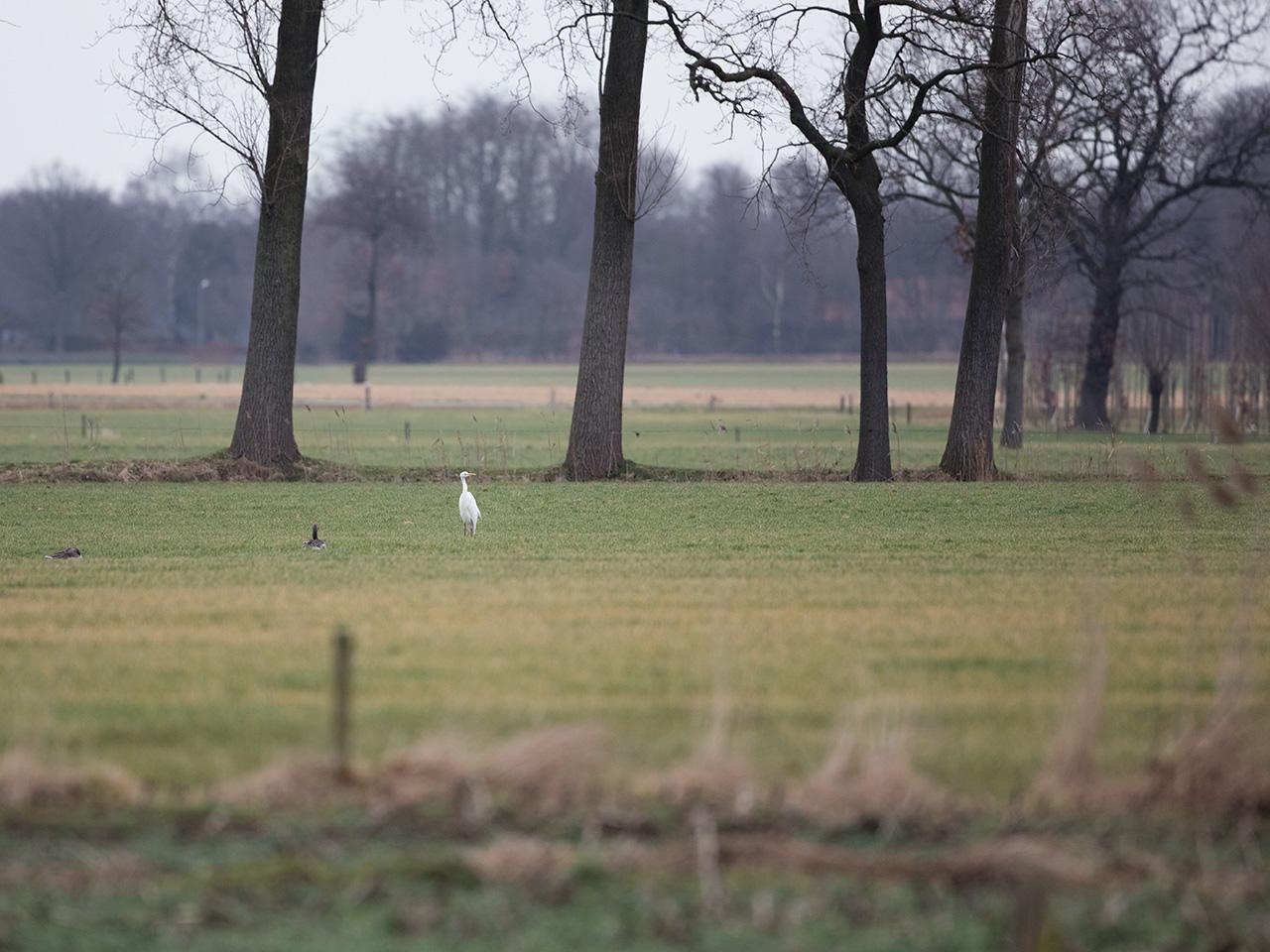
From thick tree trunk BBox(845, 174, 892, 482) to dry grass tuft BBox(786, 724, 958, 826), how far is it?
18522 millimetres

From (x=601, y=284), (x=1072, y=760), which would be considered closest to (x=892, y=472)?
(x=601, y=284)

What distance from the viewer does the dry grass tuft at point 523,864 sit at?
6012 mm

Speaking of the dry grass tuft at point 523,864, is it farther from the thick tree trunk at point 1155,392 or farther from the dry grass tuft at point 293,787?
the thick tree trunk at point 1155,392

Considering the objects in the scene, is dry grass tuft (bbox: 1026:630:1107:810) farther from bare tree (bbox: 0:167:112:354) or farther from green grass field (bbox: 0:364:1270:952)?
bare tree (bbox: 0:167:112:354)

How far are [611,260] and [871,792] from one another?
19674mm

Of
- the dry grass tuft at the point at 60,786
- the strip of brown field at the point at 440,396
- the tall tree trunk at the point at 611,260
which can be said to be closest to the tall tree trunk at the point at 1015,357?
the tall tree trunk at the point at 611,260

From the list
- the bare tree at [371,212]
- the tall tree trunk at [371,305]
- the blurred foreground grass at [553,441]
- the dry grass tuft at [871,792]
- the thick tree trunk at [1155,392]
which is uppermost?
the bare tree at [371,212]

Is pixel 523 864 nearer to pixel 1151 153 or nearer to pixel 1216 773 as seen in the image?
pixel 1216 773

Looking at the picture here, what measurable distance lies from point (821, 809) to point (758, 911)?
1130 mm

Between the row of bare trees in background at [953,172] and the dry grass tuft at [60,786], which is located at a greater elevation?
the row of bare trees in background at [953,172]

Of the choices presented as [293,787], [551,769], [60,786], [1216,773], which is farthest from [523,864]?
[1216,773]

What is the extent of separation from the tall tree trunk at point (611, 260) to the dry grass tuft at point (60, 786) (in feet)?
61.0

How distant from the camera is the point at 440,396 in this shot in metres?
67.4

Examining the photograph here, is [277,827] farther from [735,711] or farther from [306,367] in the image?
[306,367]
